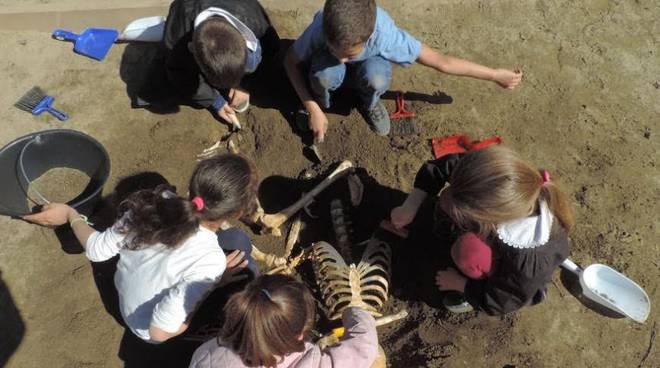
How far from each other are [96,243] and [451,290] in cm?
204

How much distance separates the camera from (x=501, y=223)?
2.39 metres

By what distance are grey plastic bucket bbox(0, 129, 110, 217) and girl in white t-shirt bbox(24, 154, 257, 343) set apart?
2.62 ft

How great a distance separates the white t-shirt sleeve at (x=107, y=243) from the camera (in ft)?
8.96

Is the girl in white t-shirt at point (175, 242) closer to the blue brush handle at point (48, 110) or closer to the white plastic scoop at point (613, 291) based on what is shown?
the blue brush handle at point (48, 110)

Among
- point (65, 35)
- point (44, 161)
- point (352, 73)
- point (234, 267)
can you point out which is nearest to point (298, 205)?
point (234, 267)

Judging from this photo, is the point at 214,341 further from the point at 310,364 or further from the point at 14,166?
the point at 14,166

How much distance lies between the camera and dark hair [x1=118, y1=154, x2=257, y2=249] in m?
2.48

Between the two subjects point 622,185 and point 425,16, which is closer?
point 622,185

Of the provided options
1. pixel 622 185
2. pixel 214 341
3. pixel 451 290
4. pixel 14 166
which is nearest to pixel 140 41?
pixel 14 166

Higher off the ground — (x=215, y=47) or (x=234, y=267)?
(x=215, y=47)

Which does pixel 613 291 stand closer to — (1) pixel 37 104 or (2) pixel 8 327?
(2) pixel 8 327

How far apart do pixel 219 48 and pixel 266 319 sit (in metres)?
1.65

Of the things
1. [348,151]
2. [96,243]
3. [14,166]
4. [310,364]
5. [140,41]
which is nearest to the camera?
[310,364]

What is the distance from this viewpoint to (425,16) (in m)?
4.28
